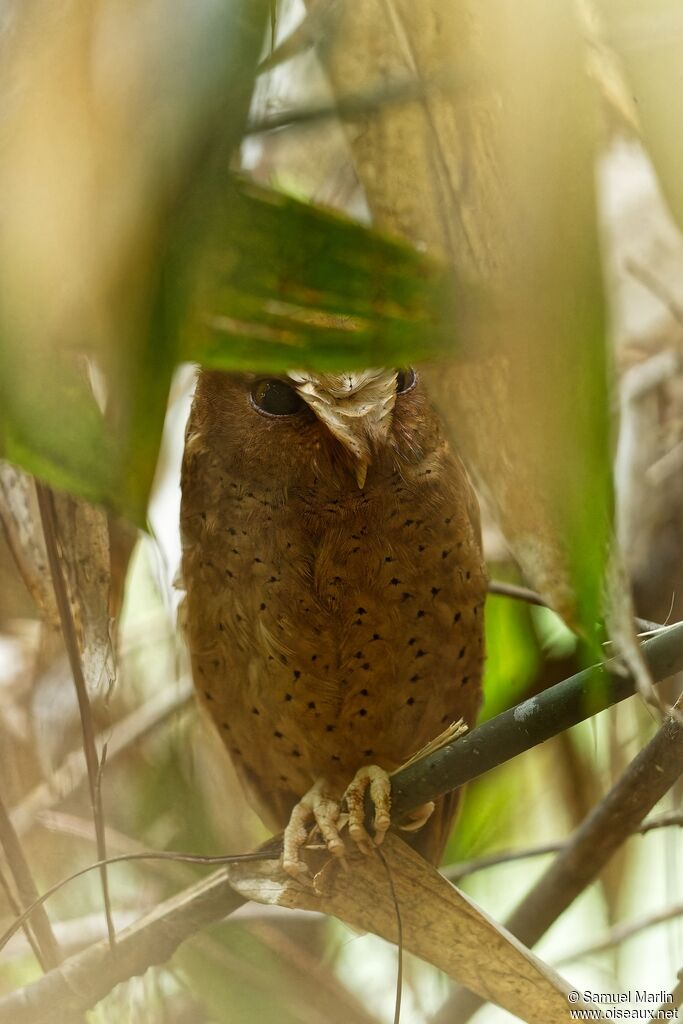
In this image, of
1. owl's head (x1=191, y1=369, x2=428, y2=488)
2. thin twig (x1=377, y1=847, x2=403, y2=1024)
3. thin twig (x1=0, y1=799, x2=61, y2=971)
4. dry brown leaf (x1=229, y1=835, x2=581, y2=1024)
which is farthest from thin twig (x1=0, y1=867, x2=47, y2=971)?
owl's head (x1=191, y1=369, x2=428, y2=488)

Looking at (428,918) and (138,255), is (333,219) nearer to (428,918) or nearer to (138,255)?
(138,255)

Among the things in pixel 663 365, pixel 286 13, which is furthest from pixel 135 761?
pixel 286 13

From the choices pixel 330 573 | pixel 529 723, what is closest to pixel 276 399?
pixel 330 573

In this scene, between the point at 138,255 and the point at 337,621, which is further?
the point at 337,621

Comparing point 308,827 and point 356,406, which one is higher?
point 356,406

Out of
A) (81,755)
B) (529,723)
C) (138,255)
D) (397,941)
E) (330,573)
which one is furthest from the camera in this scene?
(81,755)

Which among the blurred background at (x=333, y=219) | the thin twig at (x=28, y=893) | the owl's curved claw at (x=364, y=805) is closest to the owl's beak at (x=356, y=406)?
the blurred background at (x=333, y=219)

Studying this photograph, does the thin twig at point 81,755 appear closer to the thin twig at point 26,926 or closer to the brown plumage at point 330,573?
the brown plumage at point 330,573

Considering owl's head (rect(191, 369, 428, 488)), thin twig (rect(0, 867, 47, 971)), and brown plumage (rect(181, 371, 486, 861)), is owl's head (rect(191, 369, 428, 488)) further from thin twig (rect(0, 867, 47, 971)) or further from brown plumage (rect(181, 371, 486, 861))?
thin twig (rect(0, 867, 47, 971))
